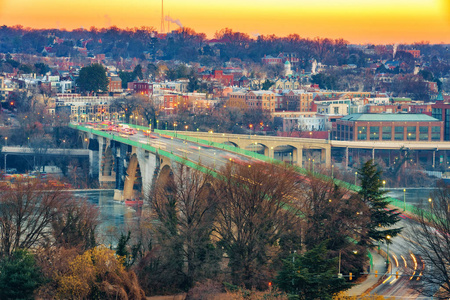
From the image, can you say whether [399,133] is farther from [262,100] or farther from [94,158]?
[94,158]

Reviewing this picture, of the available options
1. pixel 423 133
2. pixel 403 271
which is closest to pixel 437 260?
pixel 403 271

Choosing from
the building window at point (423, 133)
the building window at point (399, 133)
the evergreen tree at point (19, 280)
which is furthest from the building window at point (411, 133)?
the evergreen tree at point (19, 280)

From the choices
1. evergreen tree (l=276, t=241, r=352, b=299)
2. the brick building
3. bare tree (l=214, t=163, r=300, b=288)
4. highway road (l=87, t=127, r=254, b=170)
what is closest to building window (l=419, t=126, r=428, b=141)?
the brick building

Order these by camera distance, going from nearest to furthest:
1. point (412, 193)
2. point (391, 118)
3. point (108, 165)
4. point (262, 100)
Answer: point (412, 193) < point (108, 165) < point (391, 118) < point (262, 100)

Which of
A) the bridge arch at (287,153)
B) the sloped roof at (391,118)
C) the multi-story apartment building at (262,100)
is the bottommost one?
the bridge arch at (287,153)

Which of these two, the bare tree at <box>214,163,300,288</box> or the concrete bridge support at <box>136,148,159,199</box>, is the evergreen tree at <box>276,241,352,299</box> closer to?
the bare tree at <box>214,163,300,288</box>

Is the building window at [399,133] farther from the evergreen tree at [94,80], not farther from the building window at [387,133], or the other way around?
the evergreen tree at [94,80]

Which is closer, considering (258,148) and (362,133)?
(258,148)
